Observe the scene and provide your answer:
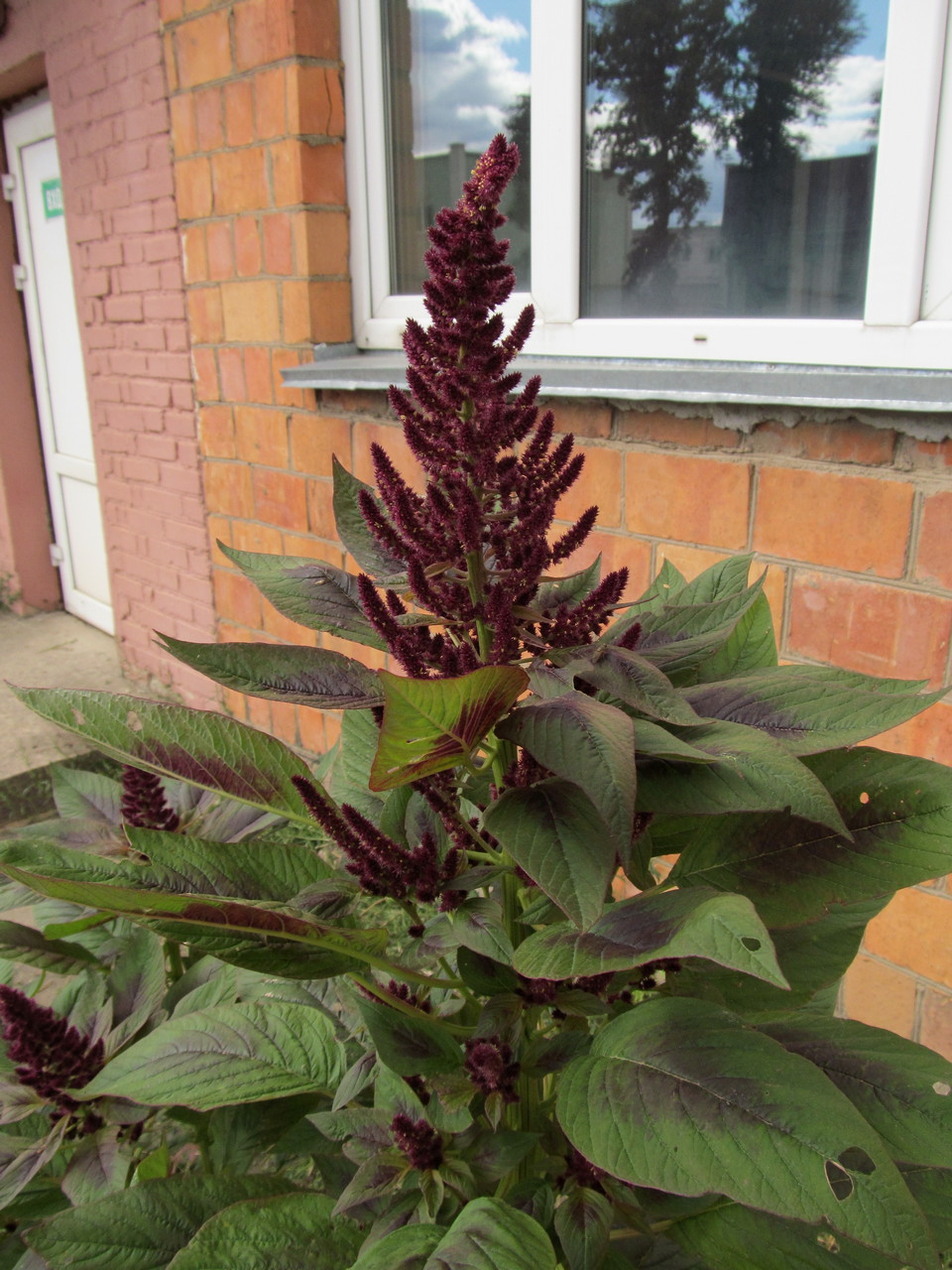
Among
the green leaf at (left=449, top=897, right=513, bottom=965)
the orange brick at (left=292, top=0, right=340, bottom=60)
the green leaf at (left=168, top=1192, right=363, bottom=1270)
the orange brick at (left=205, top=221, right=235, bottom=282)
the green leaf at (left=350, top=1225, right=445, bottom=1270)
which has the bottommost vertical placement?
the green leaf at (left=168, top=1192, right=363, bottom=1270)

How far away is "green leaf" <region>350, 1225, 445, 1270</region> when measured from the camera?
77cm

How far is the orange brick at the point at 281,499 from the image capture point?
3002mm

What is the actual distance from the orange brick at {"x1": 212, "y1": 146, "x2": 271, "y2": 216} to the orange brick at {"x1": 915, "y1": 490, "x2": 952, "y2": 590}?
2.06 meters

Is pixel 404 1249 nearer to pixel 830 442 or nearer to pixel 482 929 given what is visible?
pixel 482 929

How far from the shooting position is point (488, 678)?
0.61 meters

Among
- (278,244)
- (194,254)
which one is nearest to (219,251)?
(194,254)

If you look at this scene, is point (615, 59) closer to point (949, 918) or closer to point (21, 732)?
point (949, 918)

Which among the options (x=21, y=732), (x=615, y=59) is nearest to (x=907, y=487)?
(x=615, y=59)

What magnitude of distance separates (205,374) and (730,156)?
1912mm

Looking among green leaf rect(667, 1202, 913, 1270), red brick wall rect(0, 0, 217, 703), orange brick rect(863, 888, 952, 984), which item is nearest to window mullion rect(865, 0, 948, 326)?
orange brick rect(863, 888, 952, 984)

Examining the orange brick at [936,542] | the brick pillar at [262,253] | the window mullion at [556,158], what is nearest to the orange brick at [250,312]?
the brick pillar at [262,253]

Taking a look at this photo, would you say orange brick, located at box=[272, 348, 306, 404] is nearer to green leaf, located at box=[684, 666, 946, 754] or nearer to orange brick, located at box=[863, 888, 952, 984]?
orange brick, located at box=[863, 888, 952, 984]

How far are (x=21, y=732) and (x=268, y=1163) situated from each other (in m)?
2.67

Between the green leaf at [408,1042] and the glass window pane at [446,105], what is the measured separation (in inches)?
81.3
